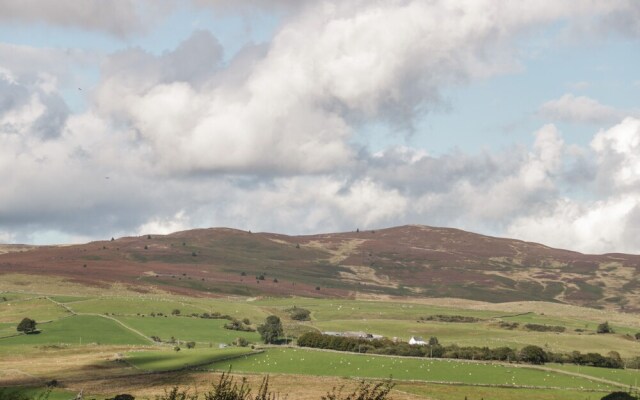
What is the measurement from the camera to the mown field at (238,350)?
93.8 meters

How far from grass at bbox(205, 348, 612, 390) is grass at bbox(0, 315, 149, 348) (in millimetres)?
35389

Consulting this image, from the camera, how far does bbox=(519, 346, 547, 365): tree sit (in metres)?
118

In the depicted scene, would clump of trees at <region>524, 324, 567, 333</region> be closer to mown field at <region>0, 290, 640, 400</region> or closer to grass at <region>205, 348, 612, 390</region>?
mown field at <region>0, 290, 640, 400</region>

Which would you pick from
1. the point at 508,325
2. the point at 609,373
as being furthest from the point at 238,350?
the point at 508,325

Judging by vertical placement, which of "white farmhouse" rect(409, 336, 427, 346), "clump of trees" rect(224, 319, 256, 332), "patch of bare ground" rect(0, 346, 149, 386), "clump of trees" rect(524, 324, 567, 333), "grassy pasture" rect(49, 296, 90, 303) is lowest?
"patch of bare ground" rect(0, 346, 149, 386)

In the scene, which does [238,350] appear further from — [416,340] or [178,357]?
[416,340]

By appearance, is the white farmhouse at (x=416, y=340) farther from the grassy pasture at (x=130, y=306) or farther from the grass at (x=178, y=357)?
the grassy pasture at (x=130, y=306)

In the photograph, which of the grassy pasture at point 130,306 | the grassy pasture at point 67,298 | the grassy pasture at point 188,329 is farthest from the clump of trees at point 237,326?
the grassy pasture at point 67,298

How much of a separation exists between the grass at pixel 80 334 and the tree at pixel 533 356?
205 ft

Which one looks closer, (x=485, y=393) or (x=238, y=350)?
(x=485, y=393)

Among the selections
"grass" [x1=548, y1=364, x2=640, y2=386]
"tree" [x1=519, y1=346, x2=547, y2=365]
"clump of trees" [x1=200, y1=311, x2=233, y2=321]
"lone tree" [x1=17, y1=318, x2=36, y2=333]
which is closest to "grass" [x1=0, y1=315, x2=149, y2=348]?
"lone tree" [x1=17, y1=318, x2=36, y2=333]

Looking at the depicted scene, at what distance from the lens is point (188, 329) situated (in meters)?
155

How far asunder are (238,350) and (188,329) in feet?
111

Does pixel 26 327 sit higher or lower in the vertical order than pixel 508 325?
lower
